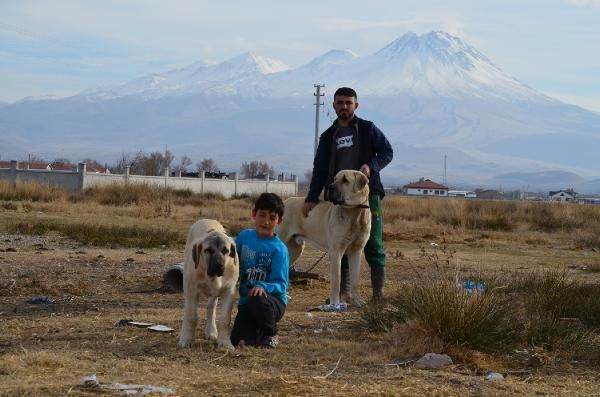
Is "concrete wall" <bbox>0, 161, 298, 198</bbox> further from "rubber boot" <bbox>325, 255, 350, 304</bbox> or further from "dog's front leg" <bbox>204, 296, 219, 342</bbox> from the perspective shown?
"dog's front leg" <bbox>204, 296, 219, 342</bbox>

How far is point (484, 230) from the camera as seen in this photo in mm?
31516

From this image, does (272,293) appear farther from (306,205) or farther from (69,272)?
(69,272)

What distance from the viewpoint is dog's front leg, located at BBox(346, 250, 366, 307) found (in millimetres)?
10422

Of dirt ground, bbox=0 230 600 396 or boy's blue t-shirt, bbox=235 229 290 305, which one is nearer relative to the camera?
dirt ground, bbox=0 230 600 396

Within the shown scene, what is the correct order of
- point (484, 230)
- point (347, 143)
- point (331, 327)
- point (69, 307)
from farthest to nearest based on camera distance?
point (484, 230) → point (347, 143) → point (69, 307) → point (331, 327)

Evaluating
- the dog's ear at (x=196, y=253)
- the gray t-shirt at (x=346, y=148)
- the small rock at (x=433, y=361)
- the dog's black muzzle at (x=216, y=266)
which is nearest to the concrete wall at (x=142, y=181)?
the gray t-shirt at (x=346, y=148)

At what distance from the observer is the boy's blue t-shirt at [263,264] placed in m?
8.07

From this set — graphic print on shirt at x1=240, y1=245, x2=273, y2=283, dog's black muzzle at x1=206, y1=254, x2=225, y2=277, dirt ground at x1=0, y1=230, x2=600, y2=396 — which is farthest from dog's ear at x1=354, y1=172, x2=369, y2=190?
dog's black muzzle at x1=206, y1=254, x2=225, y2=277

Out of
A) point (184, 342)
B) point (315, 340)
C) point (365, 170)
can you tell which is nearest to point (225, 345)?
point (184, 342)

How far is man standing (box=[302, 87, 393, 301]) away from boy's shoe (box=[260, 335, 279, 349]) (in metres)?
2.53

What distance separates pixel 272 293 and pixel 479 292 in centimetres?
173

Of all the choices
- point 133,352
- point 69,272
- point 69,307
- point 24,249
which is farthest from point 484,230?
point 133,352

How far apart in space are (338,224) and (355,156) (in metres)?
0.79

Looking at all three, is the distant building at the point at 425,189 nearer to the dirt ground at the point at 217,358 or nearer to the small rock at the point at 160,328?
the dirt ground at the point at 217,358
